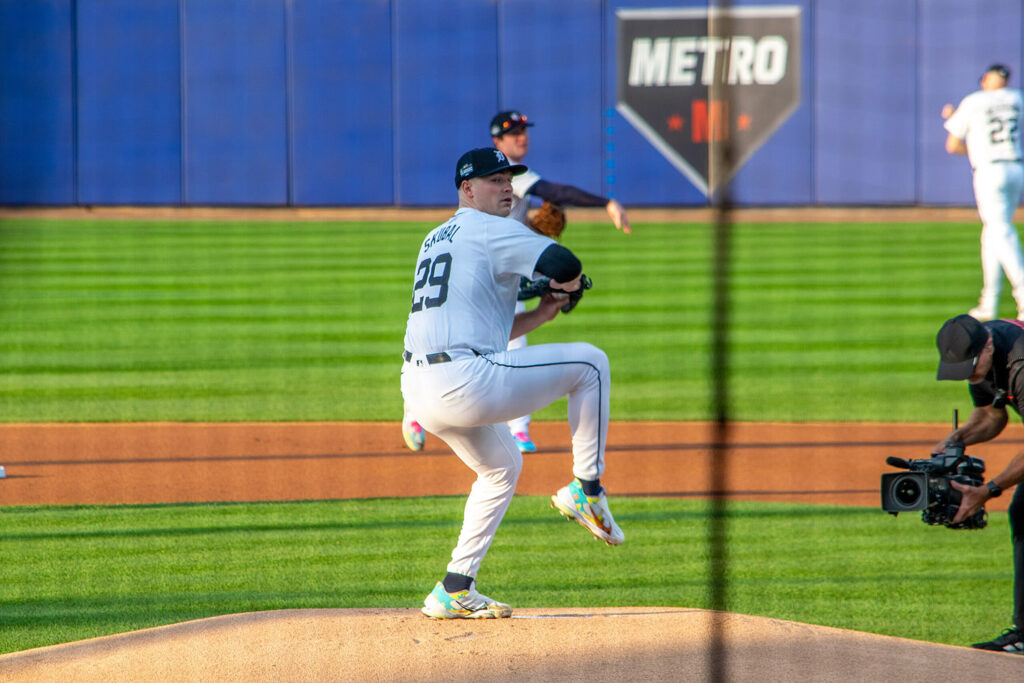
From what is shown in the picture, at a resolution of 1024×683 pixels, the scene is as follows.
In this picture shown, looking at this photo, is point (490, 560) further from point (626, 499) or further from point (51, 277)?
point (51, 277)

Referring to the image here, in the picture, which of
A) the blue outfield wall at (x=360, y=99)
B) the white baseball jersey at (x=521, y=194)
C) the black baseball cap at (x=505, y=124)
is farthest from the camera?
the blue outfield wall at (x=360, y=99)

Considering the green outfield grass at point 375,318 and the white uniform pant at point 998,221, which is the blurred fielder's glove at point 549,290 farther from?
the white uniform pant at point 998,221

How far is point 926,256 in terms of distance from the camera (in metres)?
16.3

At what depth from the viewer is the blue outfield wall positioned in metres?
15.5

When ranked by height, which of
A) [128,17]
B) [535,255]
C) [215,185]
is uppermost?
[128,17]

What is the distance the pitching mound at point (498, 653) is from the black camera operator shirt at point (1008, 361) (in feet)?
2.45

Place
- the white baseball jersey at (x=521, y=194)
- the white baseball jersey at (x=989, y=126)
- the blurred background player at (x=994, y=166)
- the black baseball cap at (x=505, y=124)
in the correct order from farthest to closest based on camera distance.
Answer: the white baseball jersey at (x=989, y=126) < the blurred background player at (x=994, y=166) < the black baseball cap at (x=505, y=124) < the white baseball jersey at (x=521, y=194)

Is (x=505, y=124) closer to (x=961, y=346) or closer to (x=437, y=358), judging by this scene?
(x=437, y=358)

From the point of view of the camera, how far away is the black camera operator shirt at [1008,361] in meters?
3.51

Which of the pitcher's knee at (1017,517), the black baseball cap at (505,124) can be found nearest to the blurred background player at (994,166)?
the black baseball cap at (505,124)

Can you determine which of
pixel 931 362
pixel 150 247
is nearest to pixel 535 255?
pixel 931 362

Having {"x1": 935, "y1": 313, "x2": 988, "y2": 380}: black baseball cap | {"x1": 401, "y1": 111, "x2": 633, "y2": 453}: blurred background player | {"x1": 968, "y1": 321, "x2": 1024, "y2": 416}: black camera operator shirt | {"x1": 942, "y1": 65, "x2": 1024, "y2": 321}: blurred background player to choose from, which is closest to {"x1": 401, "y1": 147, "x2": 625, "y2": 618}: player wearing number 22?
{"x1": 935, "y1": 313, "x2": 988, "y2": 380}: black baseball cap

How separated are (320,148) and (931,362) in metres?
9.60

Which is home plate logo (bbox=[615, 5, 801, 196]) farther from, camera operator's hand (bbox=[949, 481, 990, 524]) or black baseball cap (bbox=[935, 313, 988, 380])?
camera operator's hand (bbox=[949, 481, 990, 524])
